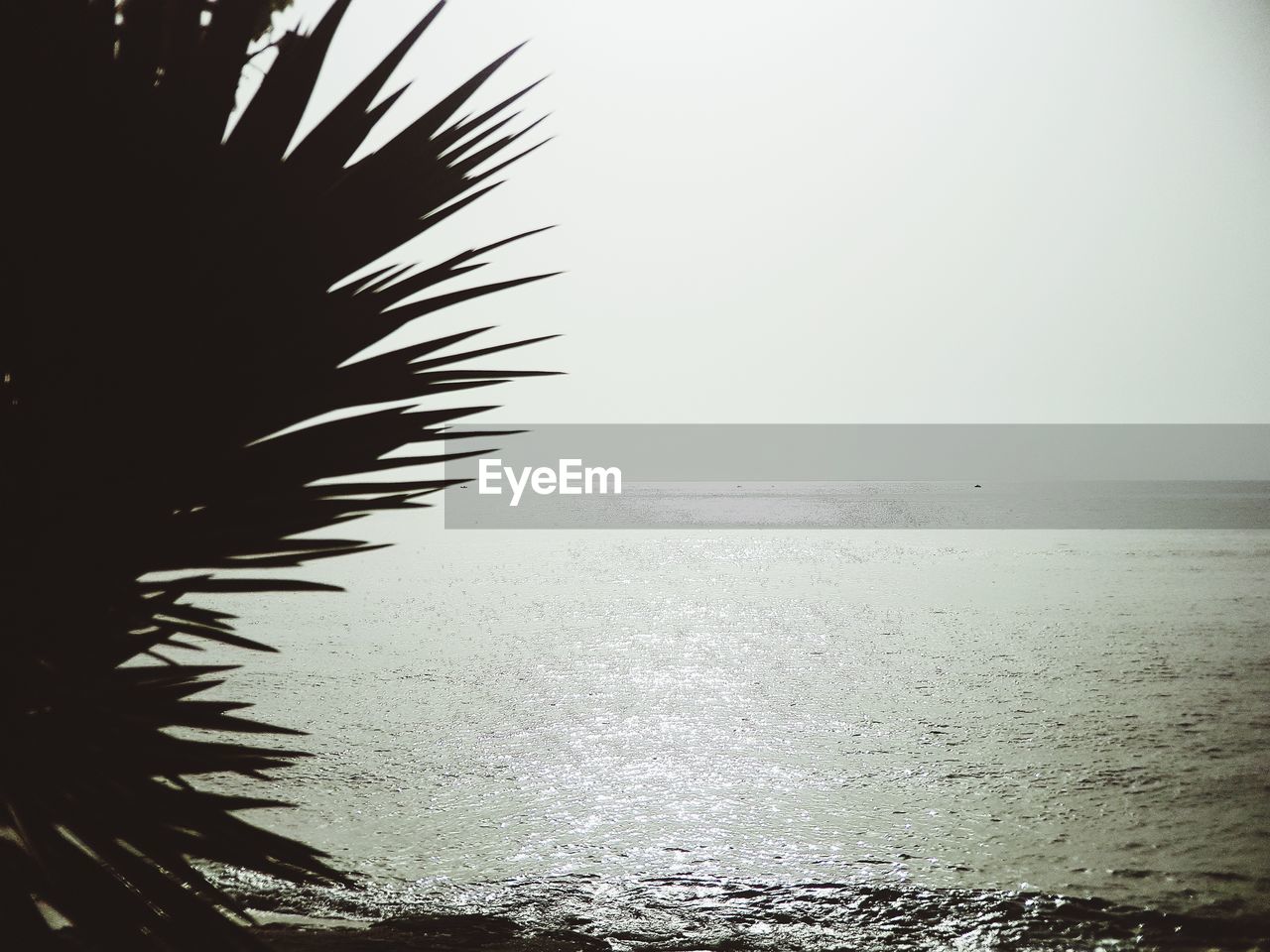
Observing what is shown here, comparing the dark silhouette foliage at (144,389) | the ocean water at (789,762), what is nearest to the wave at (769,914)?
the ocean water at (789,762)

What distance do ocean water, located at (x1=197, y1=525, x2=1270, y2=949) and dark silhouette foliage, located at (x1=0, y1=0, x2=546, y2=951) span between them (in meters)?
2.01

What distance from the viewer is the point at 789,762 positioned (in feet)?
16.2

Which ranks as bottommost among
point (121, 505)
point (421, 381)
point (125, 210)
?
point (121, 505)

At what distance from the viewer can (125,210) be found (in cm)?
110

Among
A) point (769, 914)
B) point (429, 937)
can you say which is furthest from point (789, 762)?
point (429, 937)

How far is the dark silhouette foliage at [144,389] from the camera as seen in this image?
3.49ft

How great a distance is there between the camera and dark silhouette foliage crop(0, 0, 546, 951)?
1063 millimetres

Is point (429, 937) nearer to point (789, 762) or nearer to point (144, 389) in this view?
point (144, 389)

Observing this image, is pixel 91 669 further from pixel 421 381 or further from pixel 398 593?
pixel 398 593

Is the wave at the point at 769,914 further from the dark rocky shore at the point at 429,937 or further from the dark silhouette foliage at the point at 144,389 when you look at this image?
the dark silhouette foliage at the point at 144,389

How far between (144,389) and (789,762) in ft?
14.5

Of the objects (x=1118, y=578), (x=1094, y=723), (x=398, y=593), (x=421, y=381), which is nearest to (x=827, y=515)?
(x=1118, y=578)

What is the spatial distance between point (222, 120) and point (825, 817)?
3.76 metres

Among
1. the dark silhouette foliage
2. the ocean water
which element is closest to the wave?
the ocean water
